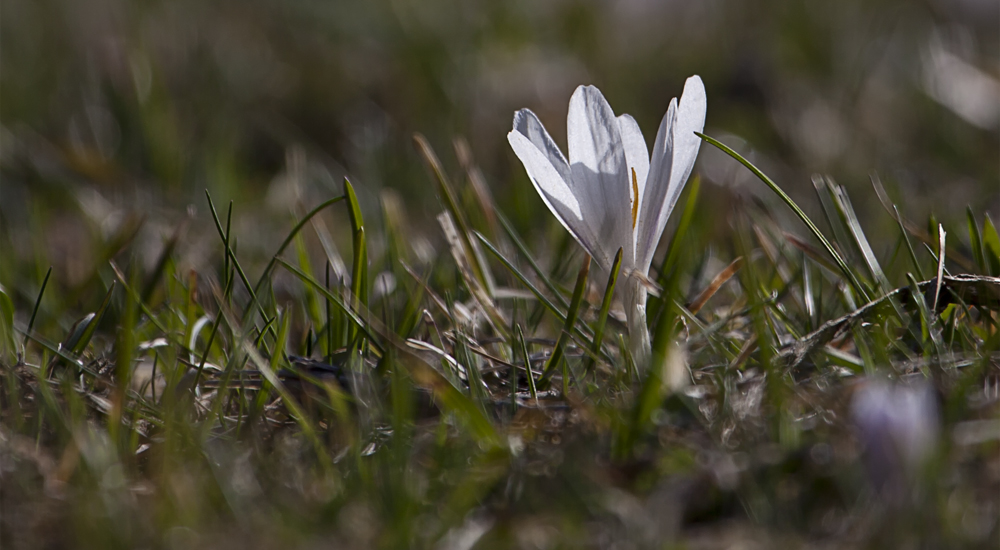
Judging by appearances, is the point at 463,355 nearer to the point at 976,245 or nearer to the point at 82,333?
the point at 82,333

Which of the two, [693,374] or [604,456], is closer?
[604,456]

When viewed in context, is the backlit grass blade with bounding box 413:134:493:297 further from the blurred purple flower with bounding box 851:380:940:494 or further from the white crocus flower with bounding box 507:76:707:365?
the blurred purple flower with bounding box 851:380:940:494

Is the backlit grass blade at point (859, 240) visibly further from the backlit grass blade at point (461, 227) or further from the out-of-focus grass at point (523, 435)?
the backlit grass blade at point (461, 227)

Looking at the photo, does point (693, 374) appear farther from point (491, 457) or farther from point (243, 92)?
point (243, 92)

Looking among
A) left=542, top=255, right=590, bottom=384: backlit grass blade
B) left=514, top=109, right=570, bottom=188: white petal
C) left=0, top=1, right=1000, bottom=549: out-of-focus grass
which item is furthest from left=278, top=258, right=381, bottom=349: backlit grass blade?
left=514, top=109, right=570, bottom=188: white petal

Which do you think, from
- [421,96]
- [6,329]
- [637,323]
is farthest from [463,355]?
[421,96]

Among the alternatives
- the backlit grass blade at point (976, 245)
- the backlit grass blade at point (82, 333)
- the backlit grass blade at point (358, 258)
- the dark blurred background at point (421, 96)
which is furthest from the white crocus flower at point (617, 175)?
the dark blurred background at point (421, 96)

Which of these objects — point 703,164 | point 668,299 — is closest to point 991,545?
point 668,299
